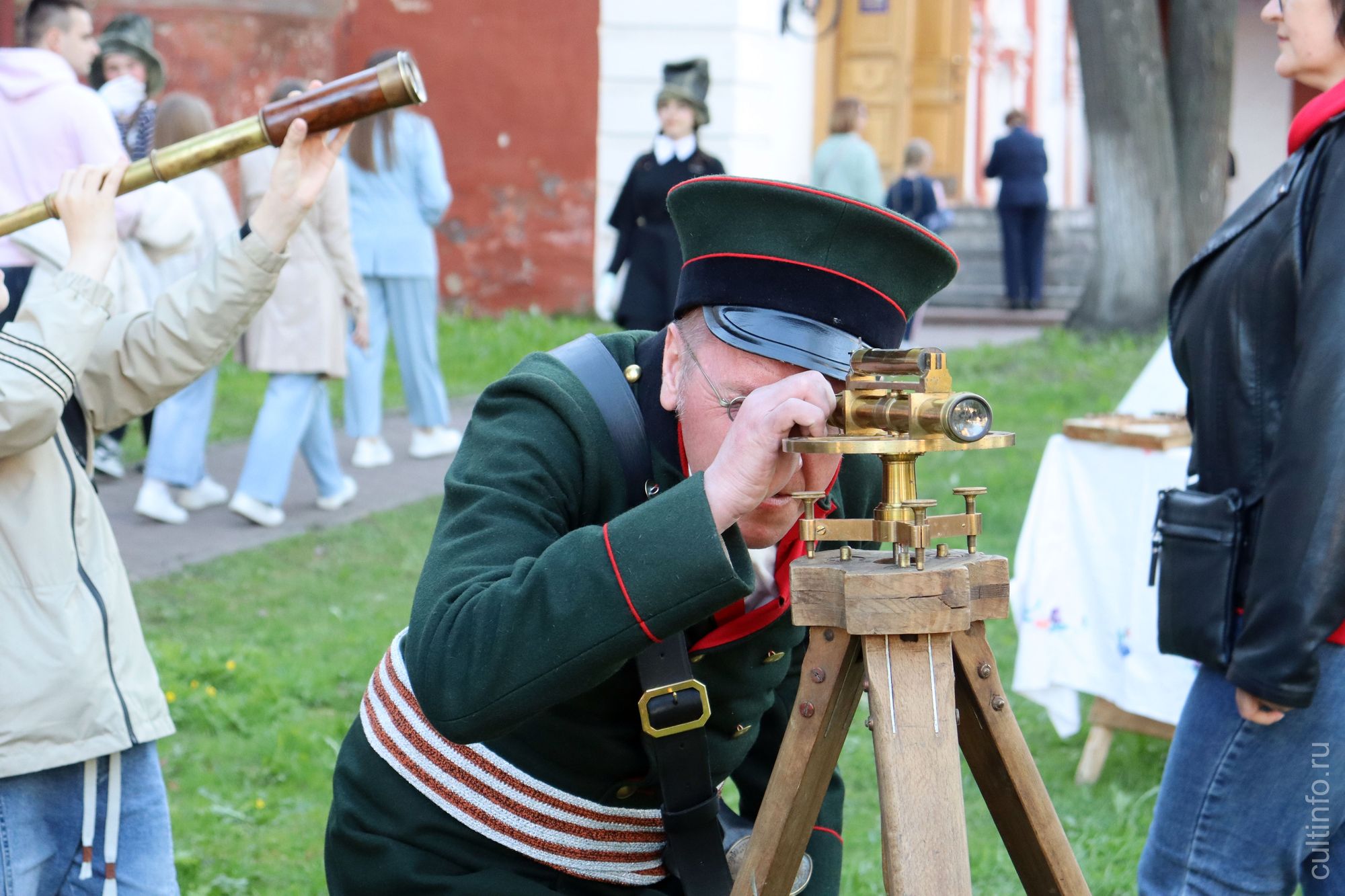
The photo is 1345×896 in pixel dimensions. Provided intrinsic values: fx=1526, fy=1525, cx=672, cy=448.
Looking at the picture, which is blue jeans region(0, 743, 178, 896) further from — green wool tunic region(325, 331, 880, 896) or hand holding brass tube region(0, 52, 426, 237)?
hand holding brass tube region(0, 52, 426, 237)

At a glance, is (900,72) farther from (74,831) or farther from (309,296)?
(74,831)

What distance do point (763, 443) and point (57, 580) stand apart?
4.63 ft

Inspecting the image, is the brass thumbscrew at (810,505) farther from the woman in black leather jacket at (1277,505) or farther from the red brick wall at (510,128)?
the red brick wall at (510,128)

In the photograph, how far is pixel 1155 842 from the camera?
2578 mm

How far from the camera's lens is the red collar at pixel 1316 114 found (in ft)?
7.64

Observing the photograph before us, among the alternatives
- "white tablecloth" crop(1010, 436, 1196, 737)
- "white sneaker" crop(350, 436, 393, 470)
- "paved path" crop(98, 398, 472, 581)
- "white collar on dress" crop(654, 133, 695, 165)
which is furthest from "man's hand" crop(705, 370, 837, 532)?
"white collar on dress" crop(654, 133, 695, 165)

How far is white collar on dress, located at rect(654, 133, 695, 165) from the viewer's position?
857 cm

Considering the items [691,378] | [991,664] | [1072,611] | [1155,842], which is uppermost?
[691,378]

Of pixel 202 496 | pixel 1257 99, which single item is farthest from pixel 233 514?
pixel 1257 99

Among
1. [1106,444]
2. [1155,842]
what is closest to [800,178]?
[1106,444]

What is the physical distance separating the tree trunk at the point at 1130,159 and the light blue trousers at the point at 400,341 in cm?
643

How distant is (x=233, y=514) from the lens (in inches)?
287

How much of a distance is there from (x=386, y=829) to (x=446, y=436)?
6793 mm

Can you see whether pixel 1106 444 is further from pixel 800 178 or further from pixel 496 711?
pixel 800 178
